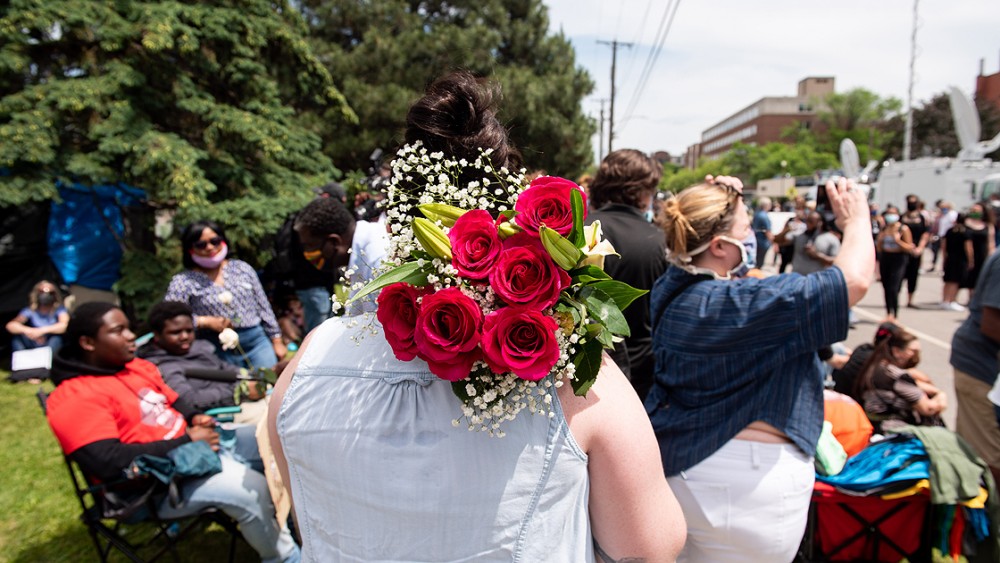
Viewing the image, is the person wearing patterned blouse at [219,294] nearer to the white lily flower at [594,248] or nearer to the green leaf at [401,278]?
the green leaf at [401,278]

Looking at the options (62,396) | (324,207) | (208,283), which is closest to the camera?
(62,396)

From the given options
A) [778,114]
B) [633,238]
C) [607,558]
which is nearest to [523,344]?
[607,558]

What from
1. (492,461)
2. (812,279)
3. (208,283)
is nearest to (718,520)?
(812,279)

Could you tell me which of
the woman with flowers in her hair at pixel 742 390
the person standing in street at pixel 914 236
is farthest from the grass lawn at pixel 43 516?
the person standing in street at pixel 914 236

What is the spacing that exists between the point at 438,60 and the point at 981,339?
14033 millimetres

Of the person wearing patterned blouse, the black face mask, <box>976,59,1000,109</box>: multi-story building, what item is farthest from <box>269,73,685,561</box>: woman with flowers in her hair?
<box>976,59,1000,109</box>: multi-story building

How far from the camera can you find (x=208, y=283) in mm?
4301

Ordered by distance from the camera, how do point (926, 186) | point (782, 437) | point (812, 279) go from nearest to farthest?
point (812, 279) → point (782, 437) → point (926, 186)

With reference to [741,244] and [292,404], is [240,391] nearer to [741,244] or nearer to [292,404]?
[292,404]

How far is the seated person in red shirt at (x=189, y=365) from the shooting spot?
3.43 metres

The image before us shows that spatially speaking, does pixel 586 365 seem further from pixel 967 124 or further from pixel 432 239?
pixel 967 124

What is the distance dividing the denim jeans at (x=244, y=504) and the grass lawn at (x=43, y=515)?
1.34 ft

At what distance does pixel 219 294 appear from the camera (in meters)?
4.27

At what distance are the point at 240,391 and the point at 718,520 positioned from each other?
108 inches
